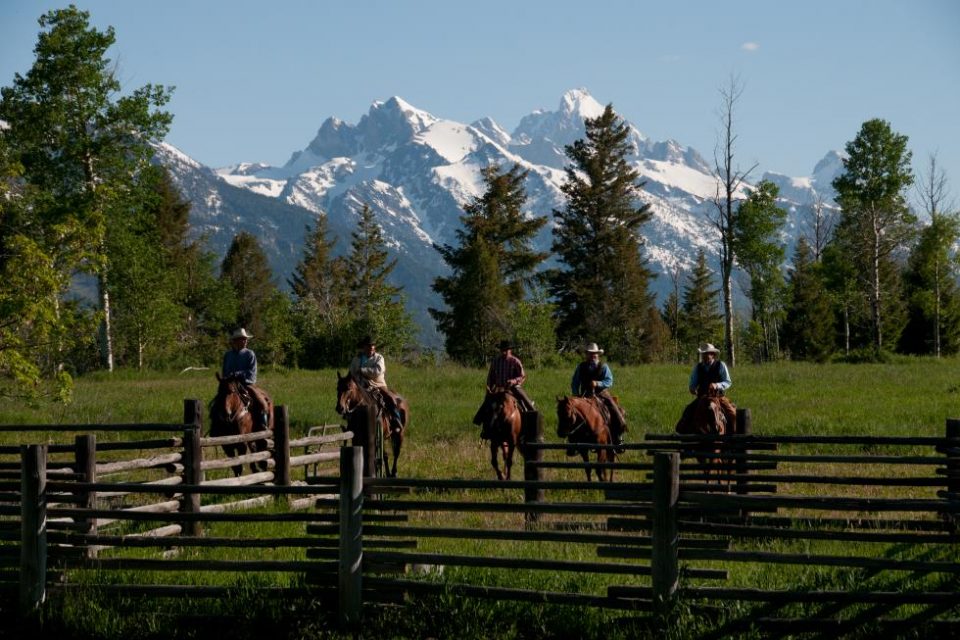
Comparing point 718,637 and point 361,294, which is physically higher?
point 361,294

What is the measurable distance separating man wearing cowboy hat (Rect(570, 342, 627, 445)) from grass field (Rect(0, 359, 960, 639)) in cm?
146

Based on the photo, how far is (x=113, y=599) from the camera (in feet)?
33.2

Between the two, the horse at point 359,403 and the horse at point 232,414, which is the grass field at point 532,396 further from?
A: the horse at point 232,414

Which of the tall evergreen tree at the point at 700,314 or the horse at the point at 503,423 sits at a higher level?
the tall evergreen tree at the point at 700,314

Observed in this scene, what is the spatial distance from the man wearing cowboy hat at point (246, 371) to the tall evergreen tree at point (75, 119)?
22545 millimetres

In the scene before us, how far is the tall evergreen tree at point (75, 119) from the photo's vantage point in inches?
1649

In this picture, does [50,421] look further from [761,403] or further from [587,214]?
[587,214]

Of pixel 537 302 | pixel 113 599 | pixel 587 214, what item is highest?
pixel 587 214

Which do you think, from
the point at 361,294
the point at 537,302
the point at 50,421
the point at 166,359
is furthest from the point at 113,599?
the point at 361,294

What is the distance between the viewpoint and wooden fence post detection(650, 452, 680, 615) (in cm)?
901

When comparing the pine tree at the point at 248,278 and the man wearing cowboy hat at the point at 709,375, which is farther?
the pine tree at the point at 248,278

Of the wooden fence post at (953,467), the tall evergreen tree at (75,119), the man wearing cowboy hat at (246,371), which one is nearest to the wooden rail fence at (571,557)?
the wooden fence post at (953,467)

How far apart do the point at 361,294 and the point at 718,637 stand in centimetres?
8641

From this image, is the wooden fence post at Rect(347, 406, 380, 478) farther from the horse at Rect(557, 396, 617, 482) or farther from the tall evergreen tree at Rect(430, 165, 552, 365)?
the tall evergreen tree at Rect(430, 165, 552, 365)
